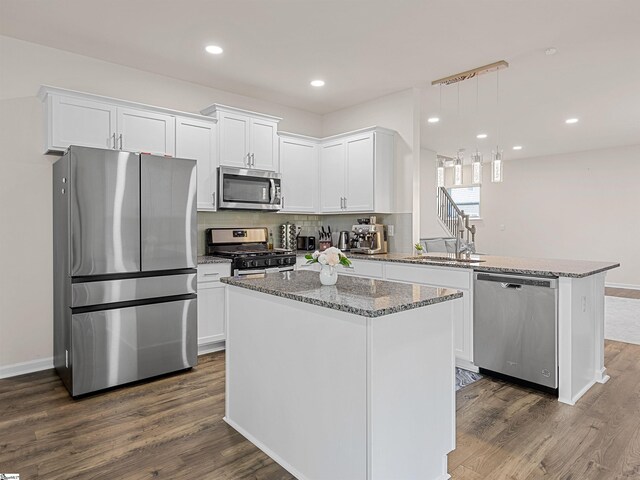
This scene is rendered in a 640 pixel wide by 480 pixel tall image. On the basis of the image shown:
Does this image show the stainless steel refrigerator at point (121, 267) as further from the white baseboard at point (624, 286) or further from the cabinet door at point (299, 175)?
the white baseboard at point (624, 286)

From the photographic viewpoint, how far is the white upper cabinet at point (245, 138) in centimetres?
421

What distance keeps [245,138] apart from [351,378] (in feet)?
10.8

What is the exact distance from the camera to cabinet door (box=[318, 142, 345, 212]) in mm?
4938

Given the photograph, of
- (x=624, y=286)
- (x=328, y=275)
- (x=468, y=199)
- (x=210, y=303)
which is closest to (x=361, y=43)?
(x=328, y=275)

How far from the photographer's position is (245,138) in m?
4.39

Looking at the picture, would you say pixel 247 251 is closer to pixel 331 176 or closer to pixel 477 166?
pixel 331 176

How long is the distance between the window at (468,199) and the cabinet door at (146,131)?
850cm

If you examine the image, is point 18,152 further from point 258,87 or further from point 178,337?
point 258,87

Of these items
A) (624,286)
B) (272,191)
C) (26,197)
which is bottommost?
(624,286)

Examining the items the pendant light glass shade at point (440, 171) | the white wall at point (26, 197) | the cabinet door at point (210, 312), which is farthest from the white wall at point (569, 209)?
the white wall at point (26, 197)

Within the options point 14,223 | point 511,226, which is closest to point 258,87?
point 14,223

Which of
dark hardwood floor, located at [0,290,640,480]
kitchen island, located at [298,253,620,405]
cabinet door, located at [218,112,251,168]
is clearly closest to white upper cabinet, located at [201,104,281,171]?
cabinet door, located at [218,112,251,168]

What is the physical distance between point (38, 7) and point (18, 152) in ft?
3.92

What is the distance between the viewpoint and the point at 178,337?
3414mm
